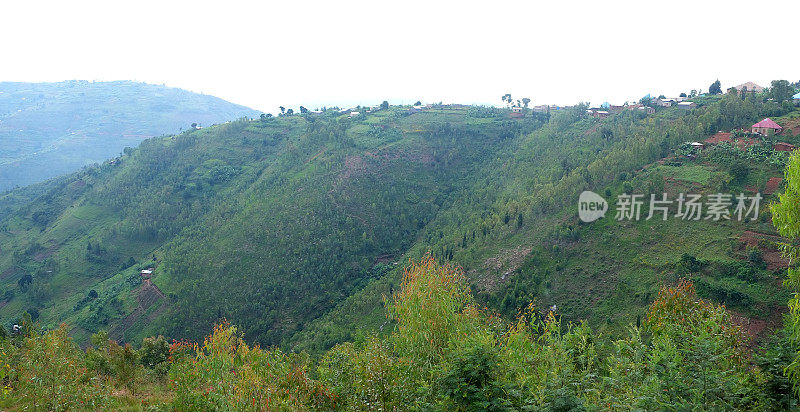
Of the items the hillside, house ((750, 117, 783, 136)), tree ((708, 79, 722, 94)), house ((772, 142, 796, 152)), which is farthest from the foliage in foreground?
tree ((708, 79, 722, 94))

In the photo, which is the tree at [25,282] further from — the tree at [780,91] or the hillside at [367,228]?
the tree at [780,91]

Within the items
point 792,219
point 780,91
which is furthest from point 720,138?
point 792,219

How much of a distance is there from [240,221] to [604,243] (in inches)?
1492

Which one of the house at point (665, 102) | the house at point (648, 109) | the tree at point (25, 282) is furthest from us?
the house at point (665, 102)

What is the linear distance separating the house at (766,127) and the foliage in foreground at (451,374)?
2559 cm

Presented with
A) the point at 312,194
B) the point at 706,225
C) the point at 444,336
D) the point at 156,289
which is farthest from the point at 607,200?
the point at 156,289

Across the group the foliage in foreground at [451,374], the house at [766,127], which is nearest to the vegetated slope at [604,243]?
the house at [766,127]

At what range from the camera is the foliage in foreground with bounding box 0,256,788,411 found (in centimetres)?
832

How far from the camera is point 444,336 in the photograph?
14.0m

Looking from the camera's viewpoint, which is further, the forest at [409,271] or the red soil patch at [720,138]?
the red soil patch at [720,138]

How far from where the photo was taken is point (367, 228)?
46656 millimetres

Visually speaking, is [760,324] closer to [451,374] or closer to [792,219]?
[792,219]

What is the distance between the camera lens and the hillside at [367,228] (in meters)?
25.7

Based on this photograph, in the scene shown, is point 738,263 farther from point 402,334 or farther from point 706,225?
point 402,334
